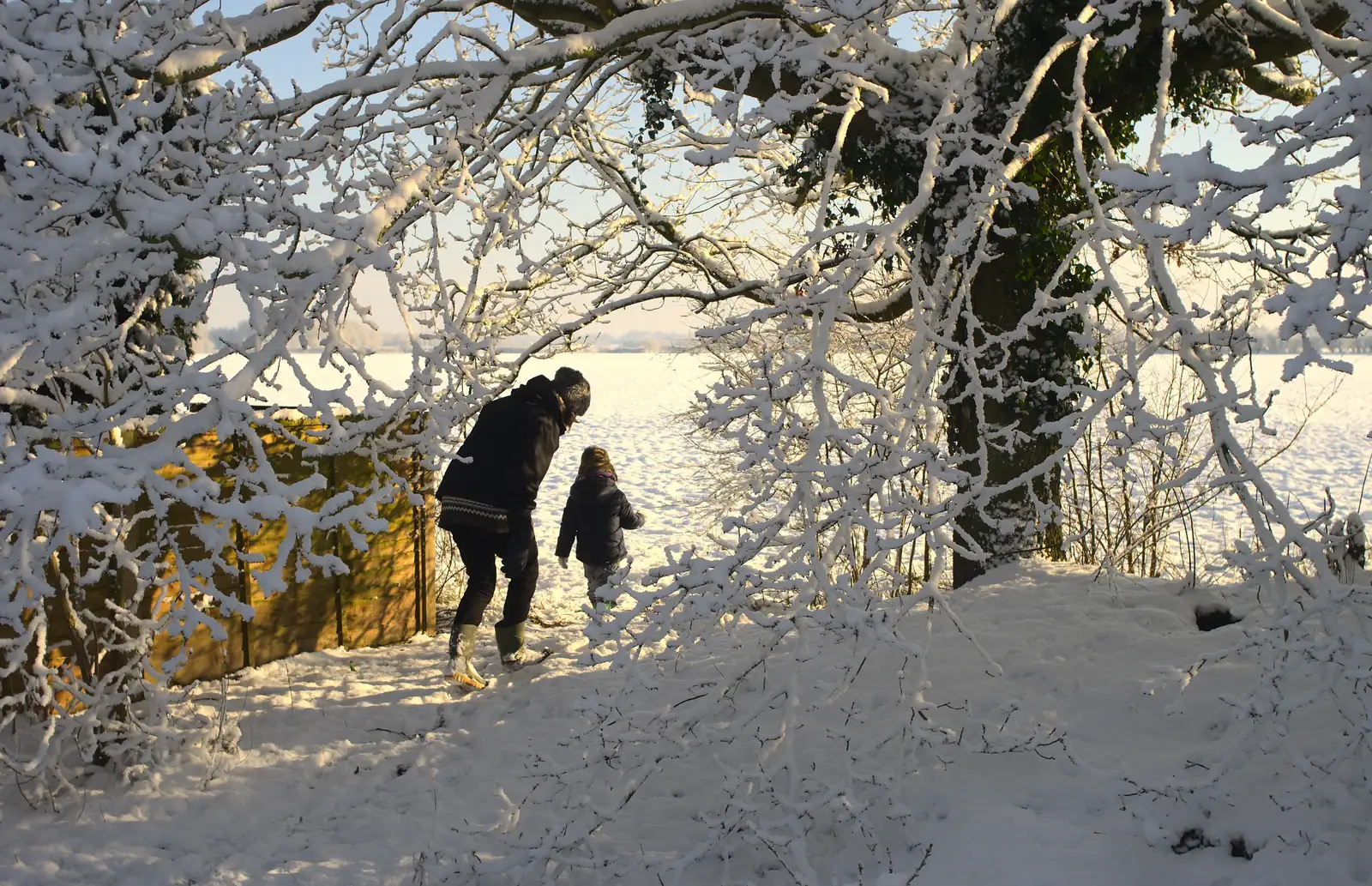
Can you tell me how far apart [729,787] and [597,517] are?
3743mm

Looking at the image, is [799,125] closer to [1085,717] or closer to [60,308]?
[1085,717]

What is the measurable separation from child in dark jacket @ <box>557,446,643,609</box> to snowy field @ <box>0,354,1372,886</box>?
133 cm

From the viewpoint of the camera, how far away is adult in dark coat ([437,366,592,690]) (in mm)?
5602

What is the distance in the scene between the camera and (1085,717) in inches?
156

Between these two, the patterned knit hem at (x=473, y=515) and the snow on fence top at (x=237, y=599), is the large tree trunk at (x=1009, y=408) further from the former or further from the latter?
the snow on fence top at (x=237, y=599)

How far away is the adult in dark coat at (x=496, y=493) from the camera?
560cm

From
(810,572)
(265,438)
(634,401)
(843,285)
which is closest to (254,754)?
(265,438)

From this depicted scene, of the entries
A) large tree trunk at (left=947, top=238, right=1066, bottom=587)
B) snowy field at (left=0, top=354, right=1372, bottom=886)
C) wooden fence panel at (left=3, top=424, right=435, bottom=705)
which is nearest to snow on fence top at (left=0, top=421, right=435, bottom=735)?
wooden fence panel at (left=3, top=424, right=435, bottom=705)

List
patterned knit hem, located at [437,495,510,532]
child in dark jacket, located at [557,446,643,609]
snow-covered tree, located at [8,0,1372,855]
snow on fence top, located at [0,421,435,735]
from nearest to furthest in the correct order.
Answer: snow-covered tree, located at [8,0,1372,855], snow on fence top, located at [0,421,435,735], patterned knit hem, located at [437,495,510,532], child in dark jacket, located at [557,446,643,609]

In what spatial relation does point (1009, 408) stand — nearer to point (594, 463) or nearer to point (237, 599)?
point (594, 463)

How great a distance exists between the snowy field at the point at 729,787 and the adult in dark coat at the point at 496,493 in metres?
0.54

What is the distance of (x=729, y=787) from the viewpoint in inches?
135

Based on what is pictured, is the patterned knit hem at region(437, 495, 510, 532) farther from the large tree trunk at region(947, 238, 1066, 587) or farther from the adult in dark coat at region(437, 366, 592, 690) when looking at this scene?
the large tree trunk at region(947, 238, 1066, 587)

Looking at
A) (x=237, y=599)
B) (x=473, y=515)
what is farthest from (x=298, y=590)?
(x=237, y=599)
